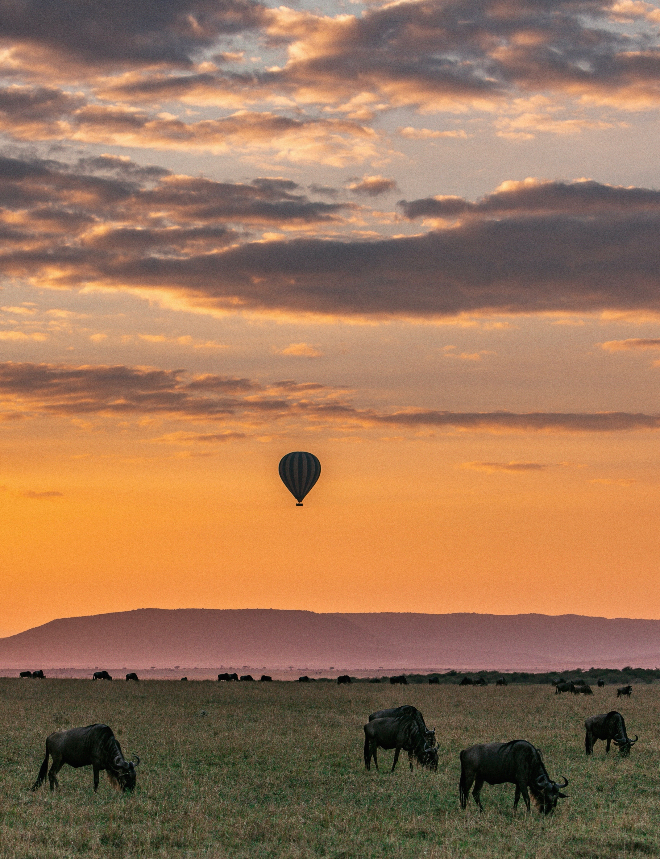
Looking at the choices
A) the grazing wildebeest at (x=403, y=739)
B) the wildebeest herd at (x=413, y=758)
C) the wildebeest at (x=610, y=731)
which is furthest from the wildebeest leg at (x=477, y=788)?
the wildebeest at (x=610, y=731)

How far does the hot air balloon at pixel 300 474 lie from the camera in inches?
2881

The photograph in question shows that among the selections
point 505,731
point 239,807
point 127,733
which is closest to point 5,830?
point 239,807

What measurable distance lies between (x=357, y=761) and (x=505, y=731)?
31.8ft

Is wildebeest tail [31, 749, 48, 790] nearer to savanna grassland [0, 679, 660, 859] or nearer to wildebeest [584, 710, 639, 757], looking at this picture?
savanna grassland [0, 679, 660, 859]

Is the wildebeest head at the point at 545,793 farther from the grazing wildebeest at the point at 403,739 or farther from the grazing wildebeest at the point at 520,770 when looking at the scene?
the grazing wildebeest at the point at 403,739

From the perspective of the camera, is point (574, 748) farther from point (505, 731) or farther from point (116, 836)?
point (116, 836)

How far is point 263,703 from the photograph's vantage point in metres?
51.8

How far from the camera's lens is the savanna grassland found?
17.5 meters

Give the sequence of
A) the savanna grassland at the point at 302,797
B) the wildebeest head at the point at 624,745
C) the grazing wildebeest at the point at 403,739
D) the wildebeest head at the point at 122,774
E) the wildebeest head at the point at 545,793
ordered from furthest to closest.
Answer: the wildebeest head at the point at 624,745 → the grazing wildebeest at the point at 403,739 → the wildebeest head at the point at 122,774 → the wildebeest head at the point at 545,793 → the savanna grassland at the point at 302,797

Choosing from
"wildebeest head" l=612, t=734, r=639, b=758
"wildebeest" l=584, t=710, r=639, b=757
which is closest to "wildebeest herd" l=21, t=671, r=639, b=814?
"wildebeest" l=584, t=710, r=639, b=757

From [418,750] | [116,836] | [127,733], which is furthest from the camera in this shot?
[127,733]

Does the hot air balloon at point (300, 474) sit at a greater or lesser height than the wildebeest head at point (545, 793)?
greater

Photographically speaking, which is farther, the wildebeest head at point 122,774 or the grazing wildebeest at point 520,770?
the wildebeest head at point 122,774

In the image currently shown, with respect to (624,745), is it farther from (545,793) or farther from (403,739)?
(545,793)
